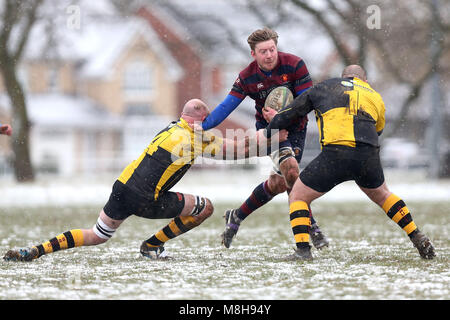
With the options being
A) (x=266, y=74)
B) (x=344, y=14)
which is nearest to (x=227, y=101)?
(x=266, y=74)

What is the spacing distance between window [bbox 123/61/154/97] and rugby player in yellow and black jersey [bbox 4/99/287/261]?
39183 mm

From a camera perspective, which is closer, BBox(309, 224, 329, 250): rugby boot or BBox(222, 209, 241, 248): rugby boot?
BBox(309, 224, 329, 250): rugby boot

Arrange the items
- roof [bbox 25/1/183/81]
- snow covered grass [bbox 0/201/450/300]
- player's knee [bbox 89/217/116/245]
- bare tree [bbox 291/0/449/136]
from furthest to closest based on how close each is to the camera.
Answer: roof [bbox 25/1/183/81] < bare tree [bbox 291/0/449/136] < player's knee [bbox 89/217/116/245] < snow covered grass [bbox 0/201/450/300]

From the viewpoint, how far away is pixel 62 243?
6.85m

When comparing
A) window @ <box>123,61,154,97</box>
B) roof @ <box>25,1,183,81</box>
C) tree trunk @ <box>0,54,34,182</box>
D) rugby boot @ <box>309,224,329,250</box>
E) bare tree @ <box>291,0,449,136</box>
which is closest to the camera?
rugby boot @ <box>309,224,329,250</box>

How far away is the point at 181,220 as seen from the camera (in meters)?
7.16

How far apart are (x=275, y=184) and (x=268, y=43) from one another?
53.0 inches

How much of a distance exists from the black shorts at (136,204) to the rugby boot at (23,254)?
26.4 inches

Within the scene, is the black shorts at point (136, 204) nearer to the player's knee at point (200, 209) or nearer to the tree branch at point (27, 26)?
the player's knee at point (200, 209)

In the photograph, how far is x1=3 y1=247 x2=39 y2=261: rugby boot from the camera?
22.2 feet

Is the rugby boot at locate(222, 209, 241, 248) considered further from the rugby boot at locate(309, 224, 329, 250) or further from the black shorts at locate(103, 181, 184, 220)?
the black shorts at locate(103, 181, 184, 220)

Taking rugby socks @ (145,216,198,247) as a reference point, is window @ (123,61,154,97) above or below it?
above

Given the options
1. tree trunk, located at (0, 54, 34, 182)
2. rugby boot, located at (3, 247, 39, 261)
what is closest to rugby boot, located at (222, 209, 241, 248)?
rugby boot, located at (3, 247, 39, 261)

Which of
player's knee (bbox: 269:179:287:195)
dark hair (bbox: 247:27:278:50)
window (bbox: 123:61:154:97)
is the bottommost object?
player's knee (bbox: 269:179:287:195)
